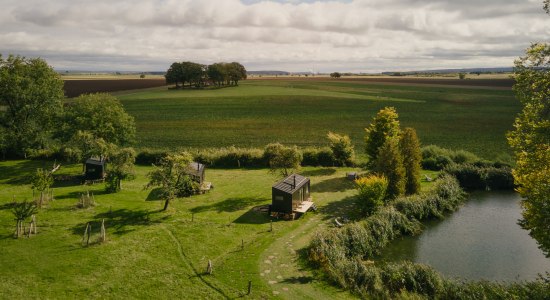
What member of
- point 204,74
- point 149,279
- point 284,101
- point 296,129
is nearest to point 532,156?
point 149,279

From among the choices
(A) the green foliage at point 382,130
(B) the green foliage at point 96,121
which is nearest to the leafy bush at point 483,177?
(A) the green foliage at point 382,130

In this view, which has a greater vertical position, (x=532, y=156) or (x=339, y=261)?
(x=532, y=156)

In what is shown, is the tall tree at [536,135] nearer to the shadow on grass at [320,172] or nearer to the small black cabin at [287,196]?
the small black cabin at [287,196]

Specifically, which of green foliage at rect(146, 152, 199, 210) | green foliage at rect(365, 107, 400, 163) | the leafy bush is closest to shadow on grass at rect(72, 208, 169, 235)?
green foliage at rect(146, 152, 199, 210)

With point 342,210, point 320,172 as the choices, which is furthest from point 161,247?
point 320,172

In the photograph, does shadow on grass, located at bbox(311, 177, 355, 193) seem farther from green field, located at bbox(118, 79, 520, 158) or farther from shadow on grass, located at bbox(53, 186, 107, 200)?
shadow on grass, located at bbox(53, 186, 107, 200)

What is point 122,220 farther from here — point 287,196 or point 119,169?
point 287,196

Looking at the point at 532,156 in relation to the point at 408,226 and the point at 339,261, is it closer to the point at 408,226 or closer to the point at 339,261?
the point at 339,261
